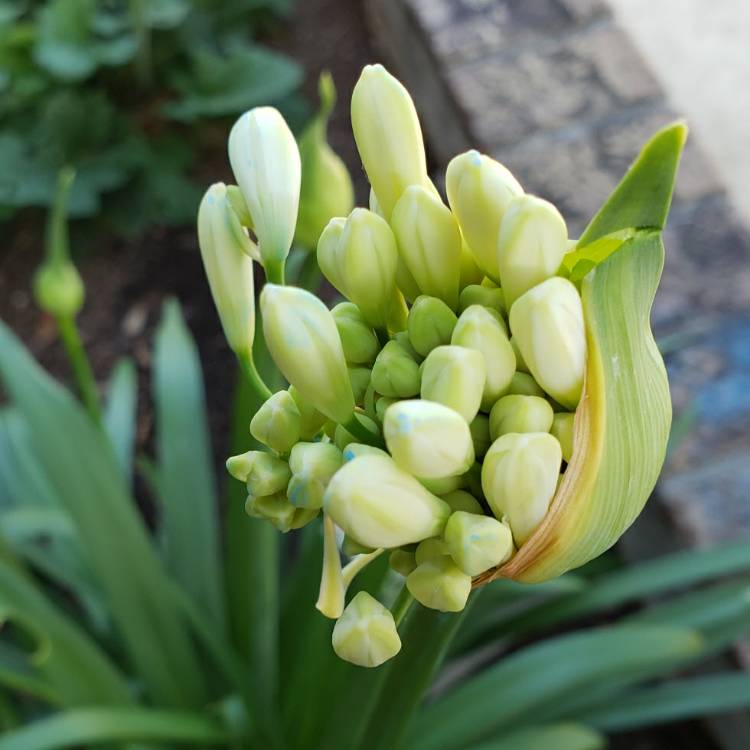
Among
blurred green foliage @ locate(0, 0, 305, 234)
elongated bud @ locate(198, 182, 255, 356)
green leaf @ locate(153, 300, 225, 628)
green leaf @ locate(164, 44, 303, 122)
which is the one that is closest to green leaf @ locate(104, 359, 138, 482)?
green leaf @ locate(153, 300, 225, 628)

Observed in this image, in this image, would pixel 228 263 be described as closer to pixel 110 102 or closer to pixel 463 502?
pixel 463 502

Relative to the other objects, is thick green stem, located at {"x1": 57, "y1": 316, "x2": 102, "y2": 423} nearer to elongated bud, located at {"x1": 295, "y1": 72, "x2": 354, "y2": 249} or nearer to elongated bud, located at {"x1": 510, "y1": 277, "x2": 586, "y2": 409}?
elongated bud, located at {"x1": 295, "y1": 72, "x2": 354, "y2": 249}

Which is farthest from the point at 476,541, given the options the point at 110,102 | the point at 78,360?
the point at 110,102

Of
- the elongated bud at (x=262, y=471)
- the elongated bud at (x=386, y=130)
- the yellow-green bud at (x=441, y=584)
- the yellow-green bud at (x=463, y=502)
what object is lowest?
the yellow-green bud at (x=441, y=584)

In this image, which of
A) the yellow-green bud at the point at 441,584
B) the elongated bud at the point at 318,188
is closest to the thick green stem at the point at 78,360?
the elongated bud at the point at 318,188

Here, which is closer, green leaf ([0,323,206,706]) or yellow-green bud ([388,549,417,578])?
yellow-green bud ([388,549,417,578])

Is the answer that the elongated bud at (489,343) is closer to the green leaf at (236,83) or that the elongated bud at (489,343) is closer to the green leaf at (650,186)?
the green leaf at (650,186)

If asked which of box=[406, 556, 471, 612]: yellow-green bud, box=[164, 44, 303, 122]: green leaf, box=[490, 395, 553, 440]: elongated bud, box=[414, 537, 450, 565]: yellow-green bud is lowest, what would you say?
box=[164, 44, 303, 122]: green leaf
